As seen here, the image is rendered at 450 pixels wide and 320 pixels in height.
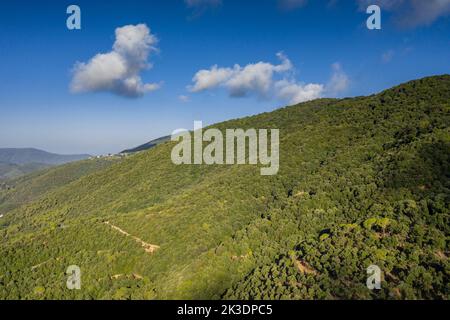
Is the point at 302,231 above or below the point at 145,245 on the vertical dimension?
above

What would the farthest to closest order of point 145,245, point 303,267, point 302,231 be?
1. point 145,245
2. point 302,231
3. point 303,267

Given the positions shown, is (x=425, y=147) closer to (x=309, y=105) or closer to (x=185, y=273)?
Result: (x=185, y=273)

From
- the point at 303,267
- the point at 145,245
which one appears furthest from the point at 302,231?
the point at 145,245

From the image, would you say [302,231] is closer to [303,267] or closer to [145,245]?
[303,267]

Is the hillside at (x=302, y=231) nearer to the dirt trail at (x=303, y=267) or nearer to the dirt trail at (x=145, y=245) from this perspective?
the dirt trail at (x=303, y=267)

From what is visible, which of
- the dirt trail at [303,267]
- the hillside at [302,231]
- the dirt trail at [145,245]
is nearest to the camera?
the hillside at [302,231]

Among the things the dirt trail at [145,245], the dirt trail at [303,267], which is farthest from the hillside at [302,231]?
the dirt trail at [145,245]
